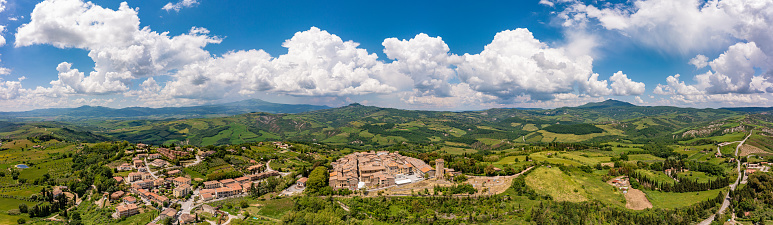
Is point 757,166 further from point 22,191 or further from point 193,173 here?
point 22,191

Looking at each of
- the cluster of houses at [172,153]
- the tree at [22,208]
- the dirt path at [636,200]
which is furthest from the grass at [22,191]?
the dirt path at [636,200]

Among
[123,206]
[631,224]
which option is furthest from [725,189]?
[123,206]

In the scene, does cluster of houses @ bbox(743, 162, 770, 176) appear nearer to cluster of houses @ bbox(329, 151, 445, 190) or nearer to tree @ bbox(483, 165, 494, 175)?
tree @ bbox(483, 165, 494, 175)

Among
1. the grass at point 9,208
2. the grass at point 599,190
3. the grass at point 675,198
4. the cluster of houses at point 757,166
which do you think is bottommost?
the grass at point 9,208

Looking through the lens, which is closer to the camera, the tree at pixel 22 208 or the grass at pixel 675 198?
the grass at pixel 675 198

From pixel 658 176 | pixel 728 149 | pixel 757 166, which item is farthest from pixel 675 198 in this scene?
pixel 728 149

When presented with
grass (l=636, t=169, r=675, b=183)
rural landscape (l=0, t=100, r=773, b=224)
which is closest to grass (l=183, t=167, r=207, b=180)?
rural landscape (l=0, t=100, r=773, b=224)

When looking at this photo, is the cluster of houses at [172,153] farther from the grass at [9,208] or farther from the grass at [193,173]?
the grass at [9,208]
